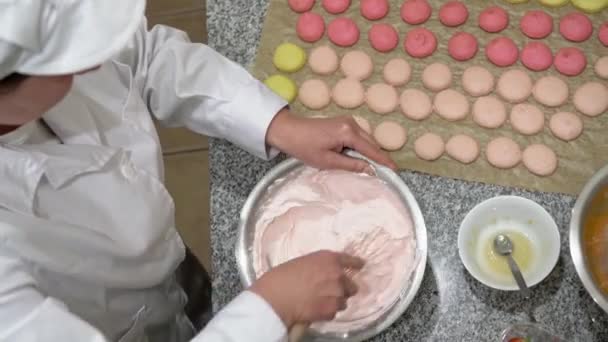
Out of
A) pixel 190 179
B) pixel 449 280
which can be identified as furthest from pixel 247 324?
pixel 190 179

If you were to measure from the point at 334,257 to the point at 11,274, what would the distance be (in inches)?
13.6

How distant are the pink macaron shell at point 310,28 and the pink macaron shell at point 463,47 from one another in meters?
0.22

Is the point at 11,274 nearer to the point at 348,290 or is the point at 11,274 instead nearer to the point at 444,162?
the point at 348,290

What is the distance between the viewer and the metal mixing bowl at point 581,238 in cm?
65

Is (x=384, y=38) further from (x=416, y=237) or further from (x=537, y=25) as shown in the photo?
(x=416, y=237)

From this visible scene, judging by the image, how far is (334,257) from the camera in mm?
694

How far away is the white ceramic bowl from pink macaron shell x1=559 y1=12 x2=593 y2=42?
1.09ft

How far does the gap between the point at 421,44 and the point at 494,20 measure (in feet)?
0.41

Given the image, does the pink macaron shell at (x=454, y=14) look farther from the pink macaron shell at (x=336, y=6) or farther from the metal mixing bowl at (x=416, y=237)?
the metal mixing bowl at (x=416, y=237)

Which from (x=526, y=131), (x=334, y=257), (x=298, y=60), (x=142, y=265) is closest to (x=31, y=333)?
(x=142, y=265)

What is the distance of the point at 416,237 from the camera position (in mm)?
753

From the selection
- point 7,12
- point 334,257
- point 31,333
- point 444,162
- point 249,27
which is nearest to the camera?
point 7,12

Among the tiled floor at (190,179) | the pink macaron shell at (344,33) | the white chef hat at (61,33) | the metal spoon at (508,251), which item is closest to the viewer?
the white chef hat at (61,33)

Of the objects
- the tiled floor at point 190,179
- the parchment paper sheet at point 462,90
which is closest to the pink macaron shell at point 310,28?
the parchment paper sheet at point 462,90
